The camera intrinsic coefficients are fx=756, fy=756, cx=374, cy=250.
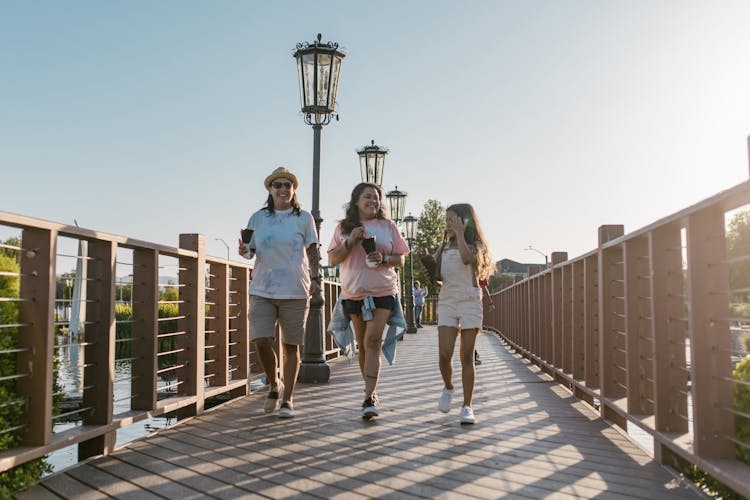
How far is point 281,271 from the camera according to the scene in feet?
17.5

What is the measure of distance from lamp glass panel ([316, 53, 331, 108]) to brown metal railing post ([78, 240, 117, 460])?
499cm

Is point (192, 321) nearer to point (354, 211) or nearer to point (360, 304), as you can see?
point (360, 304)

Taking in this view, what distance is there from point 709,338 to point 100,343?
3.07 meters

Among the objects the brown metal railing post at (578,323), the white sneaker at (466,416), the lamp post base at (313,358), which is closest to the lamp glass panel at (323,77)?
the lamp post base at (313,358)

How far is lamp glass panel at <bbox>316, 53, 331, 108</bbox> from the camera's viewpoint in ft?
28.8

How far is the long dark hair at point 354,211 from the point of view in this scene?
5637mm

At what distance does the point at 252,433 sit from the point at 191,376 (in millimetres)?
965

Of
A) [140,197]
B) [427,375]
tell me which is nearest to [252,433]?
[427,375]

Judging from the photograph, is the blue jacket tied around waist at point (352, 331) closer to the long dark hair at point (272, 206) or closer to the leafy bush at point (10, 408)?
the long dark hair at point (272, 206)

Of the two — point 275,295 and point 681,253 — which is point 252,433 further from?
point 681,253

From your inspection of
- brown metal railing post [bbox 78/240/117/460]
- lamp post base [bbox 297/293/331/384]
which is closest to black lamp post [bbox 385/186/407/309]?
lamp post base [bbox 297/293/331/384]

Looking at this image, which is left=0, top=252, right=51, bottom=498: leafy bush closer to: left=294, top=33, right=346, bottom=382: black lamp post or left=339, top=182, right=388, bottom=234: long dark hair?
left=339, top=182, right=388, bottom=234: long dark hair

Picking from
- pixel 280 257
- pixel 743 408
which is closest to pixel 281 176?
pixel 280 257

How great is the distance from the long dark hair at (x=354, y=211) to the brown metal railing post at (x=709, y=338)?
2.81 m
